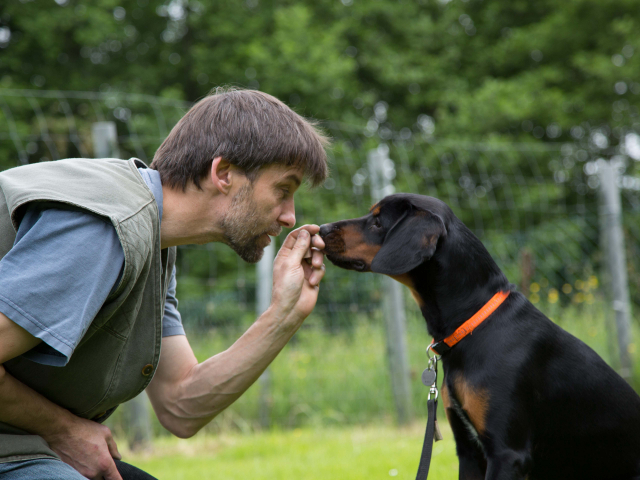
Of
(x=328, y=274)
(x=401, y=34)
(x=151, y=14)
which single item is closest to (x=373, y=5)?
(x=401, y=34)

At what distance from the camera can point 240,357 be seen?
7.75ft

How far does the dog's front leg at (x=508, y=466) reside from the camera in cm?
216

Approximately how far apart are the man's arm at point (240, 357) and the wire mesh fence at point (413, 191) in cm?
312

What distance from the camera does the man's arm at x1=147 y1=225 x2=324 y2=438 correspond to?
234cm

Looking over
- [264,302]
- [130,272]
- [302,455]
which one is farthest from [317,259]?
[264,302]

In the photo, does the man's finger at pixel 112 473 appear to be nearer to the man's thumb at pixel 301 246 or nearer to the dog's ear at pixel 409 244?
the man's thumb at pixel 301 246

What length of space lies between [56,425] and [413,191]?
302 inches

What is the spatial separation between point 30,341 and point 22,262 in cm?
22

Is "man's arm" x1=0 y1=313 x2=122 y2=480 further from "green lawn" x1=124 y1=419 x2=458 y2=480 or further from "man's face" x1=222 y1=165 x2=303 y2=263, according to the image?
"green lawn" x1=124 y1=419 x2=458 y2=480

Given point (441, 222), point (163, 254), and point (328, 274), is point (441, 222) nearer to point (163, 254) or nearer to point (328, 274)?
point (163, 254)

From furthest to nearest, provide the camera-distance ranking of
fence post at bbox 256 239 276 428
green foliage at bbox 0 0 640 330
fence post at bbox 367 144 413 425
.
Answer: green foliage at bbox 0 0 640 330
fence post at bbox 367 144 413 425
fence post at bbox 256 239 276 428

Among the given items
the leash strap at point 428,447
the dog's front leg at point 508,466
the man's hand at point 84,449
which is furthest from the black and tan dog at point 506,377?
the man's hand at point 84,449

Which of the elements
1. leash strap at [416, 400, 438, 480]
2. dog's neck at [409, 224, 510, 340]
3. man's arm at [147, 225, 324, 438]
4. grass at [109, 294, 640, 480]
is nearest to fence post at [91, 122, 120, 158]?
grass at [109, 294, 640, 480]

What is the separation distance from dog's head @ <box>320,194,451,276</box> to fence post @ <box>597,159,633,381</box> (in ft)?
11.9
